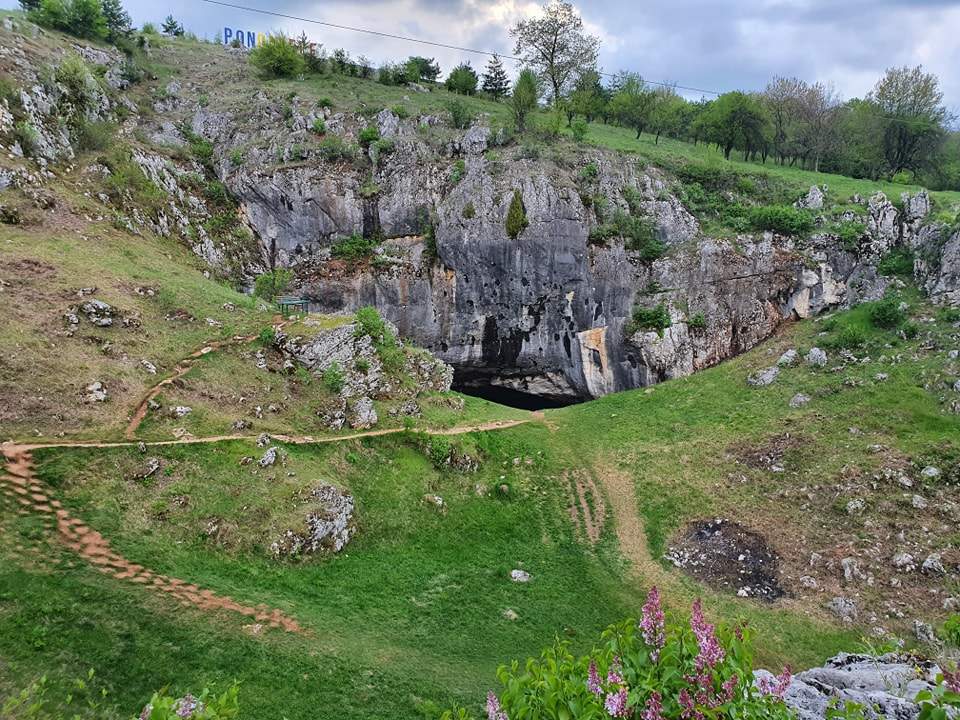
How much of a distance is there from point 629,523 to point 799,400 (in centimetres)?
1140

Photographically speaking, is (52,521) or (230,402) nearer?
(52,521)

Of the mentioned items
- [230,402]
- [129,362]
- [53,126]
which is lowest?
[230,402]

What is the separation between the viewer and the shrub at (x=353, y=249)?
3631 cm

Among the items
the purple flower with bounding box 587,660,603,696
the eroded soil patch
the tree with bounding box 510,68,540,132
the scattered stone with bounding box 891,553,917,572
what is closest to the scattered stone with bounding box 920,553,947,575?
the scattered stone with bounding box 891,553,917,572

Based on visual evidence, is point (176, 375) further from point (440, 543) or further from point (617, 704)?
point (617, 704)

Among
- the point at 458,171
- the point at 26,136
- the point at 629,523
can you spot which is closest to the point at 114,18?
the point at 26,136

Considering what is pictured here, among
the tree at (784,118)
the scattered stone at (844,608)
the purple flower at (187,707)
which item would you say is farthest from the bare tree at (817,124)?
the purple flower at (187,707)

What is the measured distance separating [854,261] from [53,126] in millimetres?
48601

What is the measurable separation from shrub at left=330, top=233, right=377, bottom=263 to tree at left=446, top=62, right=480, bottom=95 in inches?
931

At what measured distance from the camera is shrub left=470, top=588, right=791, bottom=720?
12.6 ft

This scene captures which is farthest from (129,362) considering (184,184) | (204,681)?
(184,184)

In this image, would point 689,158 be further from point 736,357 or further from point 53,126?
point 53,126

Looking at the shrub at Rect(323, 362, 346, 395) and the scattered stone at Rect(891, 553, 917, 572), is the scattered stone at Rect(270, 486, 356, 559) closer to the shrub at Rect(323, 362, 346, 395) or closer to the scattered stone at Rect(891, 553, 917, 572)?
the shrub at Rect(323, 362, 346, 395)

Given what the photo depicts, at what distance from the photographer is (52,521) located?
14.5 meters
